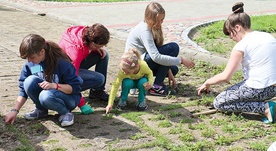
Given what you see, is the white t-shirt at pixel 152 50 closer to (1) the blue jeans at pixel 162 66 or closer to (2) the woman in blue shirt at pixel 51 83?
(1) the blue jeans at pixel 162 66

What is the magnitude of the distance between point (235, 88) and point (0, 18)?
27.8 ft

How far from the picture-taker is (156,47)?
6.15m

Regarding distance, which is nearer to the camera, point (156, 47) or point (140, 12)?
point (156, 47)

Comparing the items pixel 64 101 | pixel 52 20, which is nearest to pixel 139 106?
pixel 64 101

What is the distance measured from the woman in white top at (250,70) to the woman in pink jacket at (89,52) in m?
1.21

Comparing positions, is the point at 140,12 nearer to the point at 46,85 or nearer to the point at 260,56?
the point at 260,56

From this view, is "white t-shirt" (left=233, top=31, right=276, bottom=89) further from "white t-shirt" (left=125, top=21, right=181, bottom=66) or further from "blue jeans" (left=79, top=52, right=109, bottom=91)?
"blue jeans" (left=79, top=52, right=109, bottom=91)

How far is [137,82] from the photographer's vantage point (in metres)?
5.61

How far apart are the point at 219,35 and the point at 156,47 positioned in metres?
3.72

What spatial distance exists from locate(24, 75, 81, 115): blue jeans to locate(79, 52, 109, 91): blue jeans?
614mm

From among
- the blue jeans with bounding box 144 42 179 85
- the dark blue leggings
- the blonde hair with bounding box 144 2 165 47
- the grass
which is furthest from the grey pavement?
the dark blue leggings

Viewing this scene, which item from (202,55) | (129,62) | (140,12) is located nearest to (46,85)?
(129,62)

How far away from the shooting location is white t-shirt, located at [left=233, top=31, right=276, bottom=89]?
203 inches

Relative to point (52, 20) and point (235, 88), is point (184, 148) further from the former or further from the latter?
point (52, 20)
